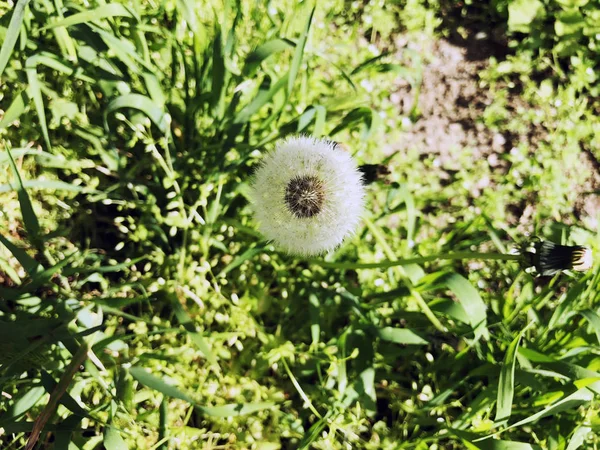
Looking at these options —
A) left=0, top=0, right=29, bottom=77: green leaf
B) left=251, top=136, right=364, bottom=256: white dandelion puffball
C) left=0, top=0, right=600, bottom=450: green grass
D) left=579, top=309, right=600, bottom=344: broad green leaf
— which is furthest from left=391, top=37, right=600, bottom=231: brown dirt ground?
left=0, top=0, right=29, bottom=77: green leaf

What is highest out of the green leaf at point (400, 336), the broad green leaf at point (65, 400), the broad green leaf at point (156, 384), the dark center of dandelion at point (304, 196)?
the dark center of dandelion at point (304, 196)

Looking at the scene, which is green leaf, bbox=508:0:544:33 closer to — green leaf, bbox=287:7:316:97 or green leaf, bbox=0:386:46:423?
green leaf, bbox=287:7:316:97

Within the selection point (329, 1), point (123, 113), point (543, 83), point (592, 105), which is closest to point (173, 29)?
point (123, 113)

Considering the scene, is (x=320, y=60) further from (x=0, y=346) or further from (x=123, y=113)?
(x=0, y=346)

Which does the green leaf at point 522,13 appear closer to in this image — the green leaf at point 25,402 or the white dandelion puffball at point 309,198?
the white dandelion puffball at point 309,198

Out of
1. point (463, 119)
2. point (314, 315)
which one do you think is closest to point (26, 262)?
point (314, 315)

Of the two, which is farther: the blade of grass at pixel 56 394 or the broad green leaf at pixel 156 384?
the broad green leaf at pixel 156 384

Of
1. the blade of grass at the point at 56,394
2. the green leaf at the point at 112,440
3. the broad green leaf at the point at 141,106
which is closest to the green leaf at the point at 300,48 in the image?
the broad green leaf at the point at 141,106
